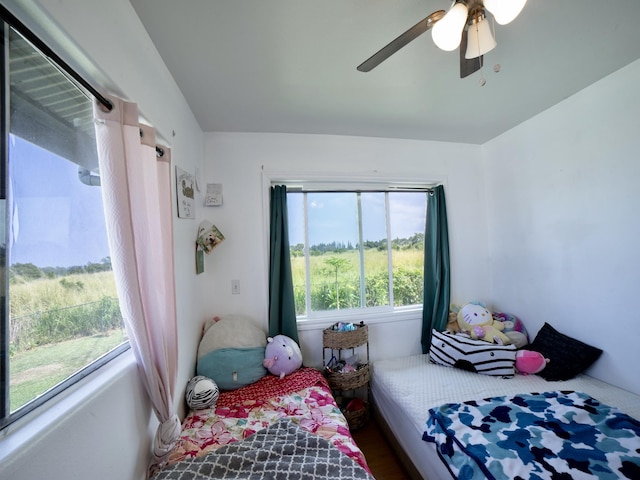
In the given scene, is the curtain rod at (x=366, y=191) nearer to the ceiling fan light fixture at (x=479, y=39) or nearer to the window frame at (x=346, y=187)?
the window frame at (x=346, y=187)

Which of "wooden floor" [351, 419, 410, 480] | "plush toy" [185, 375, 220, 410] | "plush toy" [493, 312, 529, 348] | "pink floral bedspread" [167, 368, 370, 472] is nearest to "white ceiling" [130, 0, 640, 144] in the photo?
"plush toy" [493, 312, 529, 348]

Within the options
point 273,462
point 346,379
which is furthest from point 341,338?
point 273,462

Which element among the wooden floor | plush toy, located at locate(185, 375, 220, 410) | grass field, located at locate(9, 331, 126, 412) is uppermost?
grass field, located at locate(9, 331, 126, 412)

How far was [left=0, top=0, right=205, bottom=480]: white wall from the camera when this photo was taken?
59cm

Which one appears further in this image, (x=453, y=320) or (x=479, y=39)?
(x=453, y=320)

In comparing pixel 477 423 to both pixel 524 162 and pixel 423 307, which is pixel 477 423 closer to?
pixel 423 307

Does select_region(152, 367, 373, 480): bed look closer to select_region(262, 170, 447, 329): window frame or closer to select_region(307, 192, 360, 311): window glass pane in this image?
select_region(262, 170, 447, 329): window frame

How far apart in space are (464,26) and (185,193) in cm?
172

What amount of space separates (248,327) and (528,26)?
2462mm

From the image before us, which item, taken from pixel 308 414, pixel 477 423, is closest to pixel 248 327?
pixel 308 414

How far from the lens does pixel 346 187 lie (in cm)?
239

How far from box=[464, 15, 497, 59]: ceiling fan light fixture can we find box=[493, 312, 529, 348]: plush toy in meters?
2.17

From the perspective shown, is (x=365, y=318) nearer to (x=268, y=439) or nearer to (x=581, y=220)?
(x=268, y=439)

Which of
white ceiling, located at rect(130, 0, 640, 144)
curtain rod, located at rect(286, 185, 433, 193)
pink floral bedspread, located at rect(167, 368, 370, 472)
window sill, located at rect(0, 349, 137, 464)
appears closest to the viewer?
window sill, located at rect(0, 349, 137, 464)
